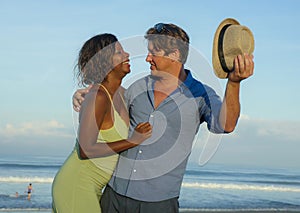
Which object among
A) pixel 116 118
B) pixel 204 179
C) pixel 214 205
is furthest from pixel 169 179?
pixel 204 179

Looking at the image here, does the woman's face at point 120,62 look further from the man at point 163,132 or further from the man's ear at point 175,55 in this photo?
the man's ear at point 175,55

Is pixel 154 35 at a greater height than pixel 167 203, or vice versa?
pixel 154 35

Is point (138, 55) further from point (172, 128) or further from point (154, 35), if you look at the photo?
point (172, 128)

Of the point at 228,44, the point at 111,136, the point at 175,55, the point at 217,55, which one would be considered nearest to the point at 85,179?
the point at 111,136

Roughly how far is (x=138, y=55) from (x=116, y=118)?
419 millimetres

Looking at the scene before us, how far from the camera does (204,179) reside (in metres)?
26.2

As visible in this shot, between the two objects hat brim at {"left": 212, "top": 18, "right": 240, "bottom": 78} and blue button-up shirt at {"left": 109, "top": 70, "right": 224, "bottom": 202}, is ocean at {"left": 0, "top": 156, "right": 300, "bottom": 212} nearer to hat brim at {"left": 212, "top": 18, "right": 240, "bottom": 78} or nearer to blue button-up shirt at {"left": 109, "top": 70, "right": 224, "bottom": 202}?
blue button-up shirt at {"left": 109, "top": 70, "right": 224, "bottom": 202}

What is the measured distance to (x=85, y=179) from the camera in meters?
3.29

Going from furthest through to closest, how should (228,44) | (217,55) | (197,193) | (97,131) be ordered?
(197,193)
(97,131)
(217,55)
(228,44)

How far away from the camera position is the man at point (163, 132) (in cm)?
319

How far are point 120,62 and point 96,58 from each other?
0.15 metres

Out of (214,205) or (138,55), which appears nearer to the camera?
(138,55)

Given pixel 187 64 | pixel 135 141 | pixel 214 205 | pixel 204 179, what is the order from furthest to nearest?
pixel 204 179 < pixel 214 205 < pixel 187 64 < pixel 135 141

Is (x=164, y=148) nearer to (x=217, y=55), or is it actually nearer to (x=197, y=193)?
(x=217, y=55)
